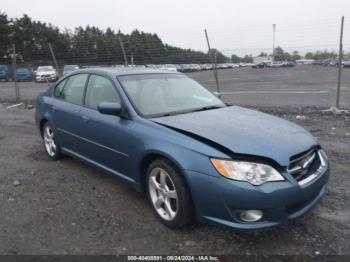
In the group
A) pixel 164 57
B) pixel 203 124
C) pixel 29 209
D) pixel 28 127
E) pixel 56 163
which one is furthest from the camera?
pixel 164 57

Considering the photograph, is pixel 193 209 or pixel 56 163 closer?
pixel 193 209

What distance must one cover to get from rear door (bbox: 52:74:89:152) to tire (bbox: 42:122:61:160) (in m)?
0.23

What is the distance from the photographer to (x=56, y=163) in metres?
5.71

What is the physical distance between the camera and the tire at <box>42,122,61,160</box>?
570cm

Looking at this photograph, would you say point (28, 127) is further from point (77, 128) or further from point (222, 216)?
point (222, 216)

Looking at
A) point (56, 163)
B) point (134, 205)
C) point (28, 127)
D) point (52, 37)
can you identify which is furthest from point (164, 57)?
point (52, 37)

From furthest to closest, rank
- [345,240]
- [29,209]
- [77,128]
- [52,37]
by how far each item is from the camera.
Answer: [52,37], [77,128], [29,209], [345,240]

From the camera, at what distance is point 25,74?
33.1m

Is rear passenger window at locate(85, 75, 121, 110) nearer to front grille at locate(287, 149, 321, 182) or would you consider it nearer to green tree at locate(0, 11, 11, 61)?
front grille at locate(287, 149, 321, 182)

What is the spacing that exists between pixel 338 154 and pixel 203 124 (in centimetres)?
316

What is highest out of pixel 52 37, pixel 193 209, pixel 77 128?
pixel 52 37

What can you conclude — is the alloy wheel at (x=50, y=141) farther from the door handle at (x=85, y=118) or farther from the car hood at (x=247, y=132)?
the car hood at (x=247, y=132)

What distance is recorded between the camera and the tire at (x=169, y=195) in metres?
3.38

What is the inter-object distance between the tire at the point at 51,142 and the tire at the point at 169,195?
7.92 feet
